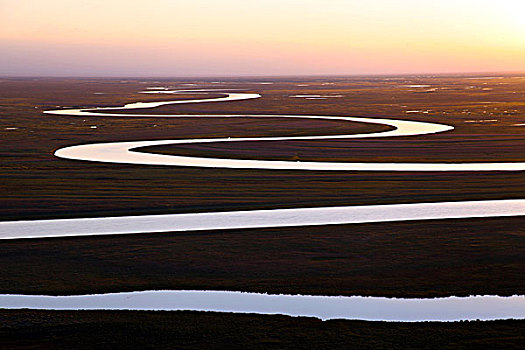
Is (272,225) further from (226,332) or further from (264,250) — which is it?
(226,332)

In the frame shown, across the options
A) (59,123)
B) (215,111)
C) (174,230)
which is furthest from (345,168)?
(215,111)

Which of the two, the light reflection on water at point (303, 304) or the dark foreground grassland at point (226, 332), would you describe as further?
the light reflection on water at point (303, 304)

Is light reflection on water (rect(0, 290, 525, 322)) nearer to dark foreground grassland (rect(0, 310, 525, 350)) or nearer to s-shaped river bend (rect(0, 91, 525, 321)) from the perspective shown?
s-shaped river bend (rect(0, 91, 525, 321))

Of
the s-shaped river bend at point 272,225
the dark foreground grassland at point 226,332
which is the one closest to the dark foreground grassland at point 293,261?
the s-shaped river bend at point 272,225

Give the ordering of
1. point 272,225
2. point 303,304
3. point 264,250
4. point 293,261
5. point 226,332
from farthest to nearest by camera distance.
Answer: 1. point 272,225
2. point 264,250
3. point 293,261
4. point 303,304
5. point 226,332

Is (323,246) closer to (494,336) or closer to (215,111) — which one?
(494,336)

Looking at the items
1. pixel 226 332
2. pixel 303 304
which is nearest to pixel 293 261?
pixel 303 304

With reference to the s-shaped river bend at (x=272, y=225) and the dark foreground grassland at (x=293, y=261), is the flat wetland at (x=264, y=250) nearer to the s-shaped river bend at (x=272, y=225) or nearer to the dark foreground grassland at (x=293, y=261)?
the dark foreground grassland at (x=293, y=261)
